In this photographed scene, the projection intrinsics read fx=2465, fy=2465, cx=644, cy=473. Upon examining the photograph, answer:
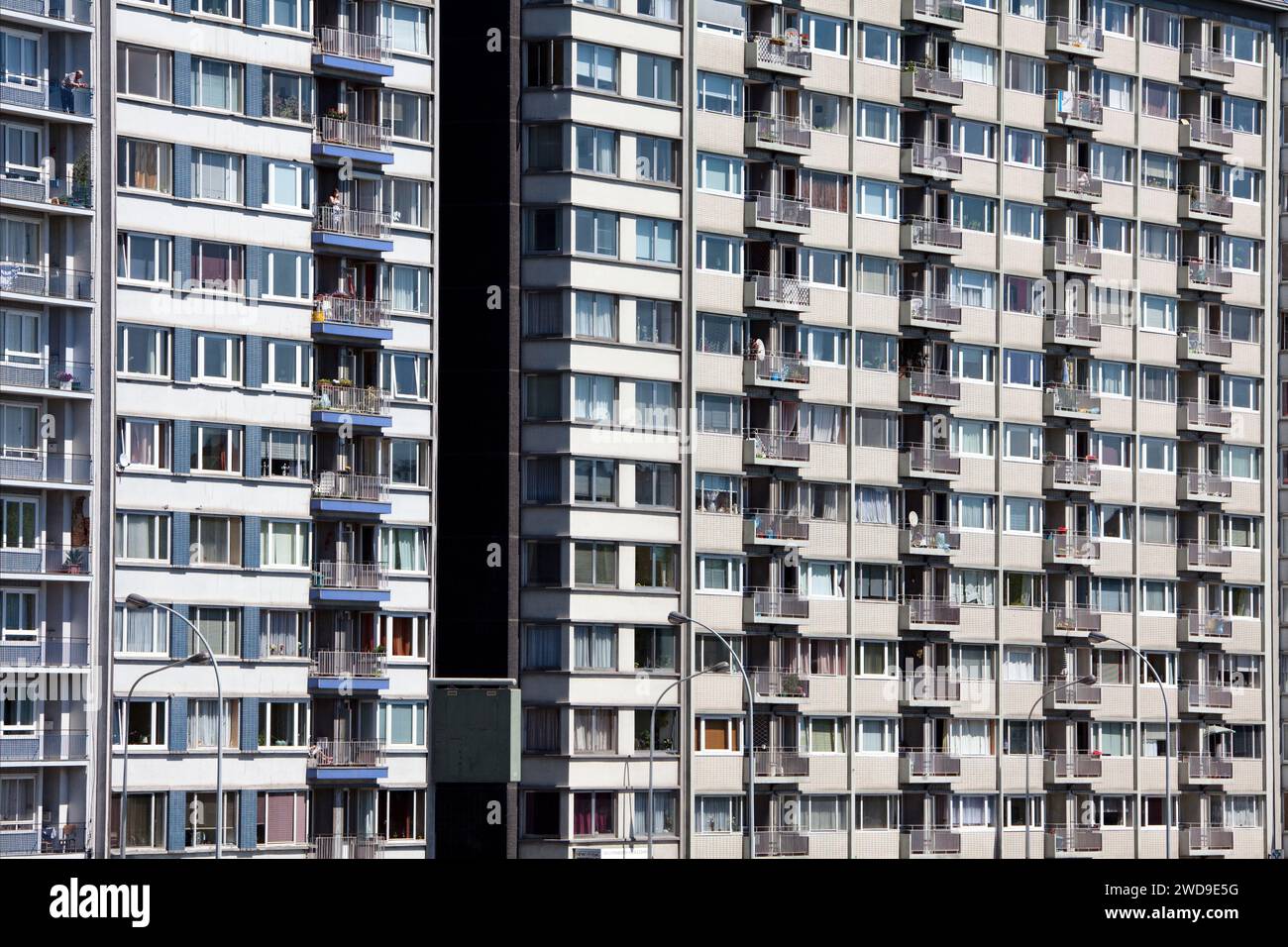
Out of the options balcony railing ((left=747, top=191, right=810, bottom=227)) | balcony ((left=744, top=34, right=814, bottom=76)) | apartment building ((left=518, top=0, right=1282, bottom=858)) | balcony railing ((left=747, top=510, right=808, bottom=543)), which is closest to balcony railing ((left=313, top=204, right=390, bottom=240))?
apartment building ((left=518, top=0, right=1282, bottom=858))

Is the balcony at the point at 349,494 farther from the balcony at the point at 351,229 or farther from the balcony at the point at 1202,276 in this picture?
the balcony at the point at 1202,276

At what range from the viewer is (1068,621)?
135m

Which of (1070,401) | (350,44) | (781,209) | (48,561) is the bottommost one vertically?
(48,561)

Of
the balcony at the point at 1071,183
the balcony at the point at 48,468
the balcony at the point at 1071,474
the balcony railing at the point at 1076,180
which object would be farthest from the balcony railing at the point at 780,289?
the balcony at the point at 48,468

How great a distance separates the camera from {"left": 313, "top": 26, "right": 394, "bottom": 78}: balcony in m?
111

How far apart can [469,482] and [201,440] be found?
1487cm

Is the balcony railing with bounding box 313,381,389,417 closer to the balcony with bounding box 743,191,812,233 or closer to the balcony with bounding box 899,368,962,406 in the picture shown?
the balcony with bounding box 743,191,812,233

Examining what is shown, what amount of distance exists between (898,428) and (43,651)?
47.8 m

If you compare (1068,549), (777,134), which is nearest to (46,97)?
(777,134)

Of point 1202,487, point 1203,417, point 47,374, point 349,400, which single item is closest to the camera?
point 47,374

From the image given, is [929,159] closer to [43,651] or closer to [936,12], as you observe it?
[936,12]

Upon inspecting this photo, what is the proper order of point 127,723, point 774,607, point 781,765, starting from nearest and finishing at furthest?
point 127,723
point 781,765
point 774,607

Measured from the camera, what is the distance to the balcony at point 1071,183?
136125mm

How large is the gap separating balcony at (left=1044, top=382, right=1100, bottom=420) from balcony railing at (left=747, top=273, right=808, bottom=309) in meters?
18.8
